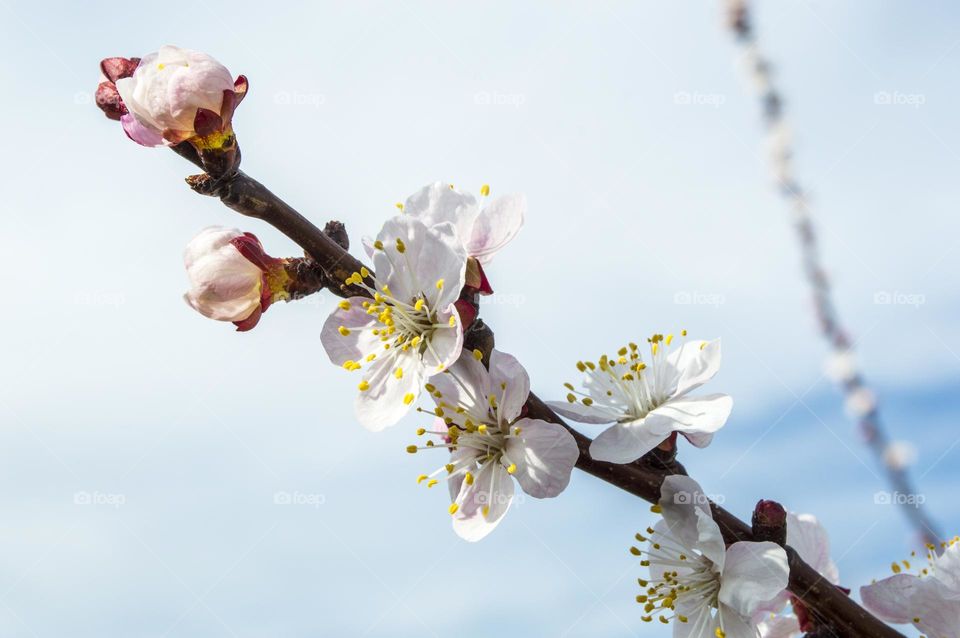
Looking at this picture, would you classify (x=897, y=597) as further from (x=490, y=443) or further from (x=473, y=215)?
(x=473, y=215)

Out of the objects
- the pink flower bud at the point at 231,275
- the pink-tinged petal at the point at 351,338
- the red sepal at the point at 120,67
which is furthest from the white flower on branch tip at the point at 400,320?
the red sepal at the point at 120,67

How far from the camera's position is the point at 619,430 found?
5.08ft

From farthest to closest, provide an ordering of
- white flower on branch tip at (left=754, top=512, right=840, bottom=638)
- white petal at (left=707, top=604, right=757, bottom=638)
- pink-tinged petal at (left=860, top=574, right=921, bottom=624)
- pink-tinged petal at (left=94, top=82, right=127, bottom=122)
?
1. white flower on branch tip at (left=754, top=512, right=840, bottom=638)
2. pink-tinged petal at (left=860, top=574, right=921, bottom=624)
3. white petal at (left=707, top=604, right=757, bottom=638)
4. pink-tinged petal at (left=94, top=82, right=127, bottom=122)

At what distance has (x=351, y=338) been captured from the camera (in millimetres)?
1545

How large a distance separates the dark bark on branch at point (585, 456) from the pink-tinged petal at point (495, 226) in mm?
131

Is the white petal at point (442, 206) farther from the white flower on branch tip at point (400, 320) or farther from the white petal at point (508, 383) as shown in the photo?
the white petal at point (508, 383)

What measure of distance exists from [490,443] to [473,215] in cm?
41

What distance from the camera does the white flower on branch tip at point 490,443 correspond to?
1453 mm

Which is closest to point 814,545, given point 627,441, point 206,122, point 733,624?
point 733,624

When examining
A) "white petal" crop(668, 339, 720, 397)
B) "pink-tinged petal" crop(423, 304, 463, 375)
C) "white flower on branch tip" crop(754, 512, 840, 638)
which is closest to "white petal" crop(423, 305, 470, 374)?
"pink-tinged petal" crop(423, 304, 463, 375)

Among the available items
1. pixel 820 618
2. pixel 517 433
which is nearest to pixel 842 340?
pixel 820 618

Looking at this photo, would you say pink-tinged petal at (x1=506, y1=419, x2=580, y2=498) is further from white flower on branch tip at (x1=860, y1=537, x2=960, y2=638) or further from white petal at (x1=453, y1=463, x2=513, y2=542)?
white flower on branch tip at (x1=860, y1=537, x2=960, y2=638)

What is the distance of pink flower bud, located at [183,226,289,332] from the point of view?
1.43m

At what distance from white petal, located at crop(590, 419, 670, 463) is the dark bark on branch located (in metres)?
0.04
